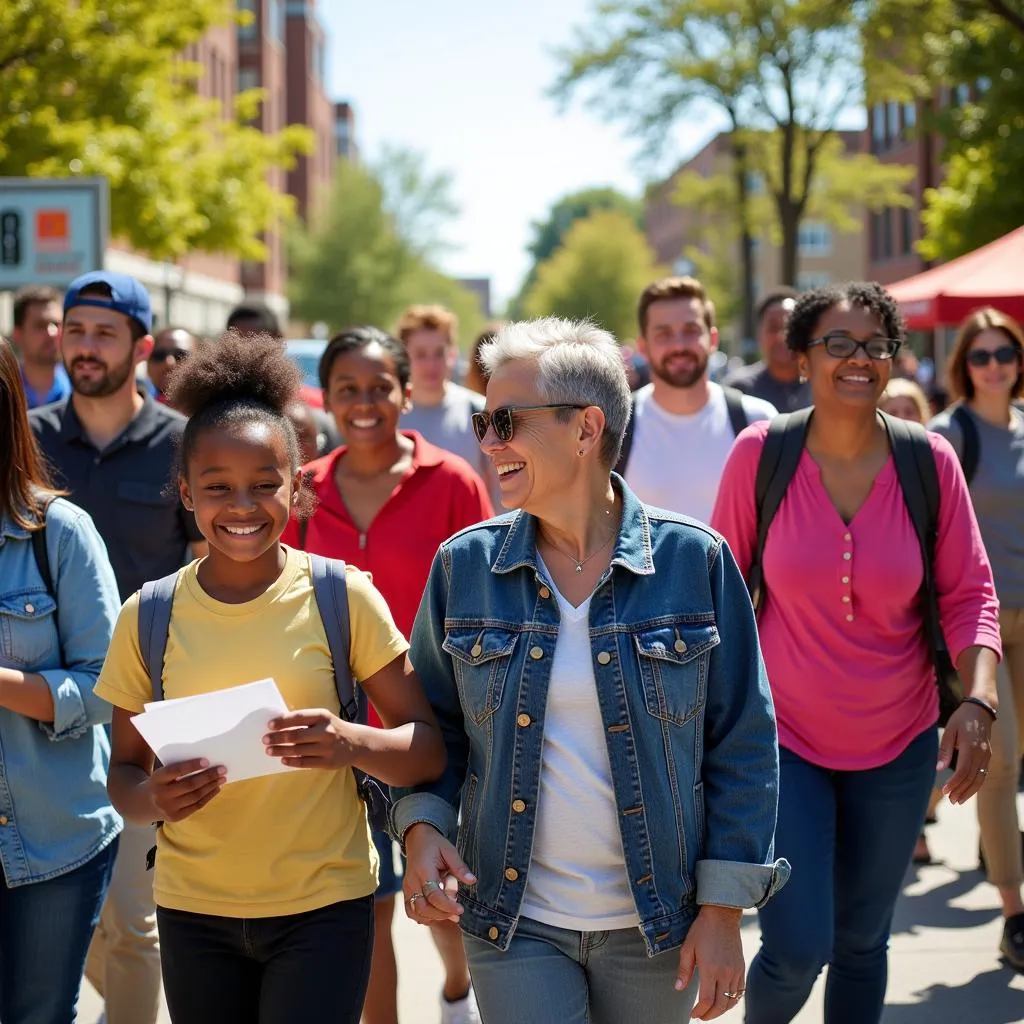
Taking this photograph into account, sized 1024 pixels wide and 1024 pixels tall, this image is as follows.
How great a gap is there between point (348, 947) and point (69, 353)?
2.53 meters

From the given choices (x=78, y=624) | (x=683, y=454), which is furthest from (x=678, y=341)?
(x=78, y=624)

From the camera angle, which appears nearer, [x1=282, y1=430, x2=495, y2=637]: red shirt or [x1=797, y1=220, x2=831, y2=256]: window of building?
[x1=282, y1=430, x2=495, y2=637]: red shirt

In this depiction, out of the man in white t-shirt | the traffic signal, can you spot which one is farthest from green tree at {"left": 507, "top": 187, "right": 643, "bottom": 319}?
the man in white t-shirt

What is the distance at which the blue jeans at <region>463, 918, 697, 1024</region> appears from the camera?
288cm

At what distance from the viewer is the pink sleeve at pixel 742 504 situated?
4.11m

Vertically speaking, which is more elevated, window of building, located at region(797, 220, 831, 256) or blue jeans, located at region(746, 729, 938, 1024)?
window of building, located at region(797, 220, 831, 256)

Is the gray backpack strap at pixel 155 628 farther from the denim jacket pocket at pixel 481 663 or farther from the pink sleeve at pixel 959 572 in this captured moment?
the pink sleeve at pixel 959 572

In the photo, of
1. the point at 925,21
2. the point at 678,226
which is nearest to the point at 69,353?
the point at 925,21

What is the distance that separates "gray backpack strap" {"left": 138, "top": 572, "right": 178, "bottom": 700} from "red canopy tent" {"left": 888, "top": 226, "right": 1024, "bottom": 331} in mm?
7293

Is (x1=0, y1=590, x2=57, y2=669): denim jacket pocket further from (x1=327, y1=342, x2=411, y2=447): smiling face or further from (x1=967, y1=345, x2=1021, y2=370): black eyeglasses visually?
(x1=967, y1=345, x2=1021, y2=370): black eyeglasses

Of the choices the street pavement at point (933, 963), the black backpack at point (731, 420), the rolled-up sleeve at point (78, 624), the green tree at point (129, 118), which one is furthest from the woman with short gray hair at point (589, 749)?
the green tree at point (129, 118)

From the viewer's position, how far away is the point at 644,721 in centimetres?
287

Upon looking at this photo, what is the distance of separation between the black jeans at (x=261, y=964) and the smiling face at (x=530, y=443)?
0.96 m

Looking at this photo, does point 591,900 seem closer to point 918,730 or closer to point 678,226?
point 918,730
